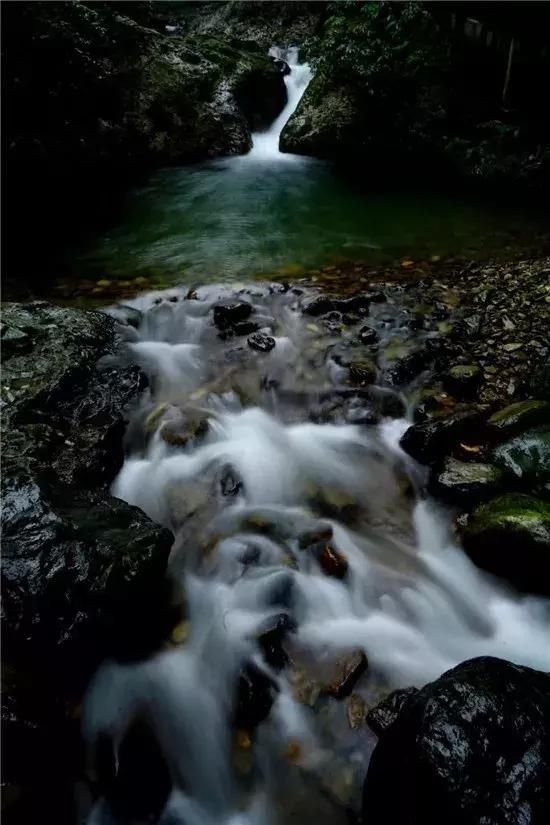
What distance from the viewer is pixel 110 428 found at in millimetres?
4387

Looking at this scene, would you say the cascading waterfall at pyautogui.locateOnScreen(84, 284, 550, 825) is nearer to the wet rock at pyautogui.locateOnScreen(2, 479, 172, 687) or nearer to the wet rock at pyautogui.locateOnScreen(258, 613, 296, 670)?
the wet rock at pyautogui.locateOnScreen(258, 613, 296, 670)

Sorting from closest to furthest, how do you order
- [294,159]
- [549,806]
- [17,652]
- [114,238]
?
[549,806] → [17,652] → [114,238] → [294,159]

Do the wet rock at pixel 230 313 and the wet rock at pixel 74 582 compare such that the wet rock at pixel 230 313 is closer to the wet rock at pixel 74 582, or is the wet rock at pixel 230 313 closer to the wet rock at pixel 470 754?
the wet rock at pixel 74 582

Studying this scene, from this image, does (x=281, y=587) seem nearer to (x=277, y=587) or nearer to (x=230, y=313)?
(x=277, y=587)

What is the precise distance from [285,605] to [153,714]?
95 cm

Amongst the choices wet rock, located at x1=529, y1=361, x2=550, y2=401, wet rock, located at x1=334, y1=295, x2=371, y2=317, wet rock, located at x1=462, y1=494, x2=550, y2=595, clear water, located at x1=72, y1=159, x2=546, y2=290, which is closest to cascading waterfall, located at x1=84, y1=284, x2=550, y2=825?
wet rock, located at x1=462, y1=494, x2=550, y2=595

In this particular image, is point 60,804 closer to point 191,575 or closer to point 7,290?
point 191,575

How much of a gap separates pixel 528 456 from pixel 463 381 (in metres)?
1.12

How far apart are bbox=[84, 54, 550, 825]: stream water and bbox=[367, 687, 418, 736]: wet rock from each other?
0.07 m

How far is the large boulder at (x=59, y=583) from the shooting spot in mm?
2490

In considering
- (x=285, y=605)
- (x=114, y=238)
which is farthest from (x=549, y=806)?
(x=114, y=238)

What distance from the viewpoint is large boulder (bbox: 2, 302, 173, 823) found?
8.17 feet

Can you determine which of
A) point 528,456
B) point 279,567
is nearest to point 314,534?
point 279,567

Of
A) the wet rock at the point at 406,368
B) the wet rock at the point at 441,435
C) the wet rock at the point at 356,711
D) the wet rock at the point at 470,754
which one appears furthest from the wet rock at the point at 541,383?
the wet rock at the point at 356,711
